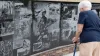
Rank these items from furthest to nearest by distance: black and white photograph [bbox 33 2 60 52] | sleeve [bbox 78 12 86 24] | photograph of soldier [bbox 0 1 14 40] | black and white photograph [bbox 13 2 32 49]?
black and white photograph [bbox 33 2 60 52], black and white photograph [bbox 13 2 32 49], photograph of soldier [bbox 0 1 14 40], sleeve [bbox 78 12 86 24]

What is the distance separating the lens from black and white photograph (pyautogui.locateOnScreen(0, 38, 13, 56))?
604cm

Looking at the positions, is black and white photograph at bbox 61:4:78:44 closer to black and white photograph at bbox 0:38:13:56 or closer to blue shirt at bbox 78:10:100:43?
black and white photograph at bbox 0:38:13:56

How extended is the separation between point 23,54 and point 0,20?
1.24m

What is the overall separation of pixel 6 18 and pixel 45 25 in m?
1.73

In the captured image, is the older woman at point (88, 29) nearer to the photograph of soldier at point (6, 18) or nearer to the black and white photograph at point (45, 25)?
the photograph of soldier at point (6, 18)

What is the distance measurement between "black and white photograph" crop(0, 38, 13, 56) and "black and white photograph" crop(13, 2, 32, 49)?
0.49 feet

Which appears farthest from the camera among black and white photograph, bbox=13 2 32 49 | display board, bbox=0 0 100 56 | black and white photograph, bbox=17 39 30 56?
black and white photograph, bbox=17 39 30 56

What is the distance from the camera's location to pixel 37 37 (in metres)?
7.32

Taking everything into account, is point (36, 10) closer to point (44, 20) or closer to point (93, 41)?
point (44, 20)

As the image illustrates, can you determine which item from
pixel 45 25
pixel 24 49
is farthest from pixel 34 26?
pixel 24 49

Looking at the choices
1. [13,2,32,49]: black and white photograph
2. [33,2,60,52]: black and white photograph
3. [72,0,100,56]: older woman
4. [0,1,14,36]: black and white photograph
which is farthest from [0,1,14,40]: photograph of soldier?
[72,0,100,56]: older woman

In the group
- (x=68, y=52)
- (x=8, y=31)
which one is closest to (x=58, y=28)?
(x=68, y=52)

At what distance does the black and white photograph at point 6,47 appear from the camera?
238 inches

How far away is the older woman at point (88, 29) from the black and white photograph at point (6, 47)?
1558 millimetres
